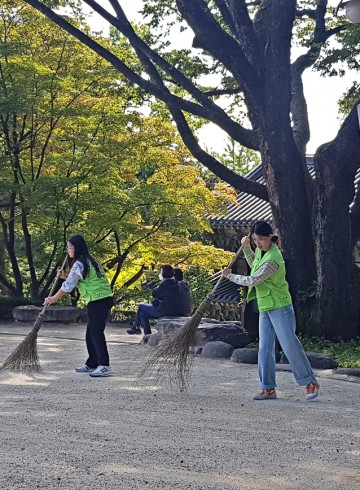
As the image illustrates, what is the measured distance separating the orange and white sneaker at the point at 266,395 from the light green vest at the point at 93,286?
240cm

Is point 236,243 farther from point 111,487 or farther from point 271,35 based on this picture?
point 111,487

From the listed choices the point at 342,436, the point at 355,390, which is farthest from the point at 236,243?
the point at 342,436

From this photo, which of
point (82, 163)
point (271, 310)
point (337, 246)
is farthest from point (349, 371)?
point (82, 163)

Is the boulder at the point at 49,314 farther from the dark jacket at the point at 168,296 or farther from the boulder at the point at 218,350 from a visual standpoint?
the boulder at the point at 218,350

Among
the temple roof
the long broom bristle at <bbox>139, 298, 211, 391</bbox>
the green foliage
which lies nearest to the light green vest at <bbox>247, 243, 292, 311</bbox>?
the long broom bristle at <bbox>139, 298, 211, 391</bbox>

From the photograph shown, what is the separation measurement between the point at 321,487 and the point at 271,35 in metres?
11.3

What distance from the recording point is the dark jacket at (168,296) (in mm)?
15812

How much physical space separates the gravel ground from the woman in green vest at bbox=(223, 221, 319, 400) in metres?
0.26

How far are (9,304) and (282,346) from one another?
12.1 metres

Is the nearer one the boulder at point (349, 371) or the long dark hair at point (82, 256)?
the long dark hair at point (82, 256)

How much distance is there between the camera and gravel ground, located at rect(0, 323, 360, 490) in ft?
19.7

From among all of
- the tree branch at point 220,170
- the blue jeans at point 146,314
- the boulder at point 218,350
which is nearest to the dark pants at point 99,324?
the boulder at point 218,350

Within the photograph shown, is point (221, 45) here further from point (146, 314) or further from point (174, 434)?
point (174, 434)

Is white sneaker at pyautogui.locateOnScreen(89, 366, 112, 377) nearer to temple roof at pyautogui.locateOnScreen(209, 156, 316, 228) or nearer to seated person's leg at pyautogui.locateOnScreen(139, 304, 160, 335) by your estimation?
seated person's leg at pyautogui.locateOnScreen(139, 304, 160, 335)
